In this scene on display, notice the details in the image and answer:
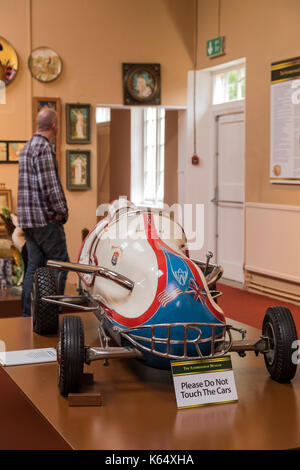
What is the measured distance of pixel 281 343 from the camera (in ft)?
8.94

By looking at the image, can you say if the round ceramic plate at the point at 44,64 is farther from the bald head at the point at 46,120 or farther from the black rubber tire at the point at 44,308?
the black rubber tire at the point at 44,308

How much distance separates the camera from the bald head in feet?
15.6

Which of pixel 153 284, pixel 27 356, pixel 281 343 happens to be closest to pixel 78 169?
pixel 27 356

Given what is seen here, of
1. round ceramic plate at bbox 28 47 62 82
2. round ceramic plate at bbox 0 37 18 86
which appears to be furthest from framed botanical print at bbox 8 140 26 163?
round ceramic plate at bbox 28 47 62 82

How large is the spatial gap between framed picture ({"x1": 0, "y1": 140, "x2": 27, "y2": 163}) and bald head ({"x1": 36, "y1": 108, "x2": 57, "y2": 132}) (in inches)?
112

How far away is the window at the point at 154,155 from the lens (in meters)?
9.63

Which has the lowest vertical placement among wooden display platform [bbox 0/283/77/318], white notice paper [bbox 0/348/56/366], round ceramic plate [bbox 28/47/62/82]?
wooden display platform [bbox 0/283/77/318]

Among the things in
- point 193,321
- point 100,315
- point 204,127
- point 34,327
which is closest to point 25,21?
point 204,127

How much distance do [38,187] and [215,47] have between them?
371 centimetres

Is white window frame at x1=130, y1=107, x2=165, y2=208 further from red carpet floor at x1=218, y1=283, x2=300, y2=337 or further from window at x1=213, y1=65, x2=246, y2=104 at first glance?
red carpet floor at x1=218, y1=283, x2=300, y2=337

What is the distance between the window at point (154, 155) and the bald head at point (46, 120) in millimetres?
4794

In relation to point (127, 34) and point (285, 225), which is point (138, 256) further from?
point (127, 34)

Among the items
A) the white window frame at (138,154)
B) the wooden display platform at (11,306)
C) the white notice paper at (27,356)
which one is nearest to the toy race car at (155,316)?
the white notice paper at (27,356)

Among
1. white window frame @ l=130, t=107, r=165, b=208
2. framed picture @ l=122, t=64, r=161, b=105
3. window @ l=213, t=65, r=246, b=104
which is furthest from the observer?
white window frame @ l=130, t=107, r=165, b=208
